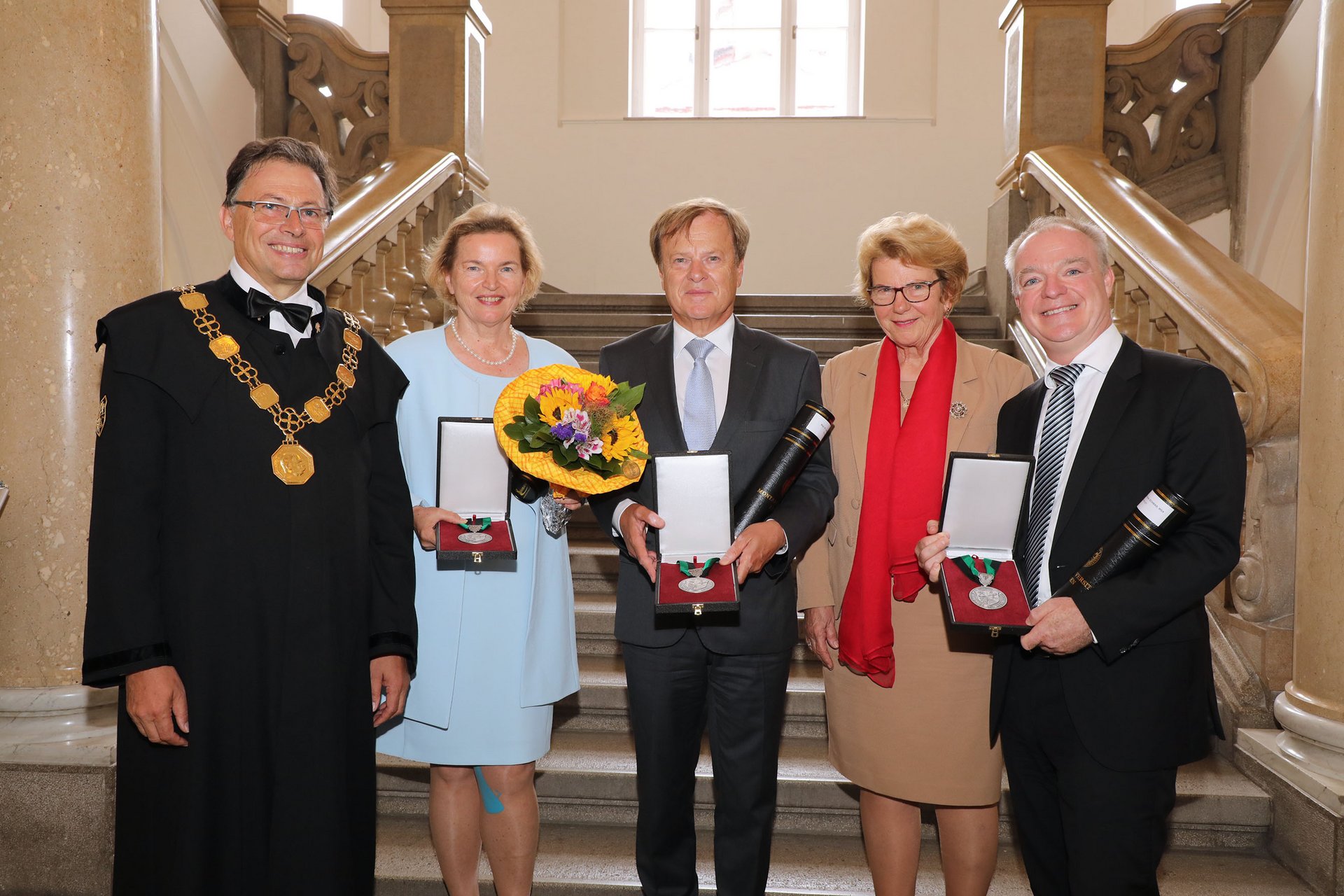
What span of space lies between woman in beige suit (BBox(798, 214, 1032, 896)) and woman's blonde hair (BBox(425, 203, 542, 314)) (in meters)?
0.92

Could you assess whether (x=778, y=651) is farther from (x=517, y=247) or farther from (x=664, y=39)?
(x=664, y=39)

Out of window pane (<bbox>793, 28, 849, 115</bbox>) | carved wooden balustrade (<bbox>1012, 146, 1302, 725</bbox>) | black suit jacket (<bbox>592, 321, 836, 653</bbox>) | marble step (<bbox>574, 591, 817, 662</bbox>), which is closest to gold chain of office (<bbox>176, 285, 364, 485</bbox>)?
black suit jacket (<bbox>592, 321, 836, 653</bbox>)

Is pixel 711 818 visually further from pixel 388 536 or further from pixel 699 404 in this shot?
pixel 388 536

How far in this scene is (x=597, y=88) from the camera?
1019cm

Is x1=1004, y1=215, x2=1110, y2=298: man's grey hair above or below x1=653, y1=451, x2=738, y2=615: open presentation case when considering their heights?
above

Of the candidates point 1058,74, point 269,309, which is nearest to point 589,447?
point 269,309

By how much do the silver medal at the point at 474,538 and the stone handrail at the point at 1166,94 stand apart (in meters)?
5.88

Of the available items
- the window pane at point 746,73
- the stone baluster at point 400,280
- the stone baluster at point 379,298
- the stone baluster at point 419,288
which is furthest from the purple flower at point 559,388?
the window pane at point 746,73

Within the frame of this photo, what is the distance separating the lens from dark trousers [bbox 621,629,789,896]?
8.54 ft

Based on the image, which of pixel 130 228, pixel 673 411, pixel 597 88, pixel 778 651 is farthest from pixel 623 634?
pixel 597 88

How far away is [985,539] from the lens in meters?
2.19

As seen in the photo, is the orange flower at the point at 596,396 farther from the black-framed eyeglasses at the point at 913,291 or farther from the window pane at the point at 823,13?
the window pane at the point at 823,13

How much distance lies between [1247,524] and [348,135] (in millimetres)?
5937

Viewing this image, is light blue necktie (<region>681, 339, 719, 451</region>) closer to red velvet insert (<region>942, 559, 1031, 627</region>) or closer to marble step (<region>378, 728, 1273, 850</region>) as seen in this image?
red velvet insert (<region>942, 559, 1031, 627</region>)
